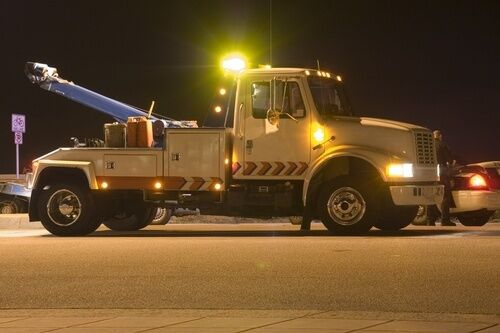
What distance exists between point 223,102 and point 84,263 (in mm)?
5110

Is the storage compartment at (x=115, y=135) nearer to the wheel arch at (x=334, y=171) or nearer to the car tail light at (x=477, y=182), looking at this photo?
the wheel arch at (x=334, y=171)

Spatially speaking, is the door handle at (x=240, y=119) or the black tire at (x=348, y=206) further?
the door handle at (x=240, y=119)

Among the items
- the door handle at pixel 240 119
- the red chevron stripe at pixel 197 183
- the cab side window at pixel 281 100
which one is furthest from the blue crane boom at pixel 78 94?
the cab side window at pixel 281 100

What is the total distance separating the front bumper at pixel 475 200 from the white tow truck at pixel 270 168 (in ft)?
4.67

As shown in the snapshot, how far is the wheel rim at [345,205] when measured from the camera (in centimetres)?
1383

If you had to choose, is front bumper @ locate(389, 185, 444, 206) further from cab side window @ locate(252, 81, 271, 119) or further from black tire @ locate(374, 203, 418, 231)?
cab side window @ locate(252, 81, 271, 119)

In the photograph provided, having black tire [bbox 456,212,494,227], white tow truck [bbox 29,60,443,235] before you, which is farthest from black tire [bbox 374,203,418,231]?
black tire [bbox 456,212,494,227]

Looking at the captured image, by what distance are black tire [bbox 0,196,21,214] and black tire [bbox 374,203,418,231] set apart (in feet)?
44.3

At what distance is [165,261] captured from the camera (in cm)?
1071

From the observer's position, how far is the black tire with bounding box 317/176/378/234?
13.8 metres

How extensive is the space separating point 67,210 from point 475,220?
7.92 meters

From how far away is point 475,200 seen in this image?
1551 centimetres

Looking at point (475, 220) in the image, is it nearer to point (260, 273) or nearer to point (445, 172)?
point (445, 172)

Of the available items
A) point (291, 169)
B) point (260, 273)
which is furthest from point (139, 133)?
point (260, 273)
